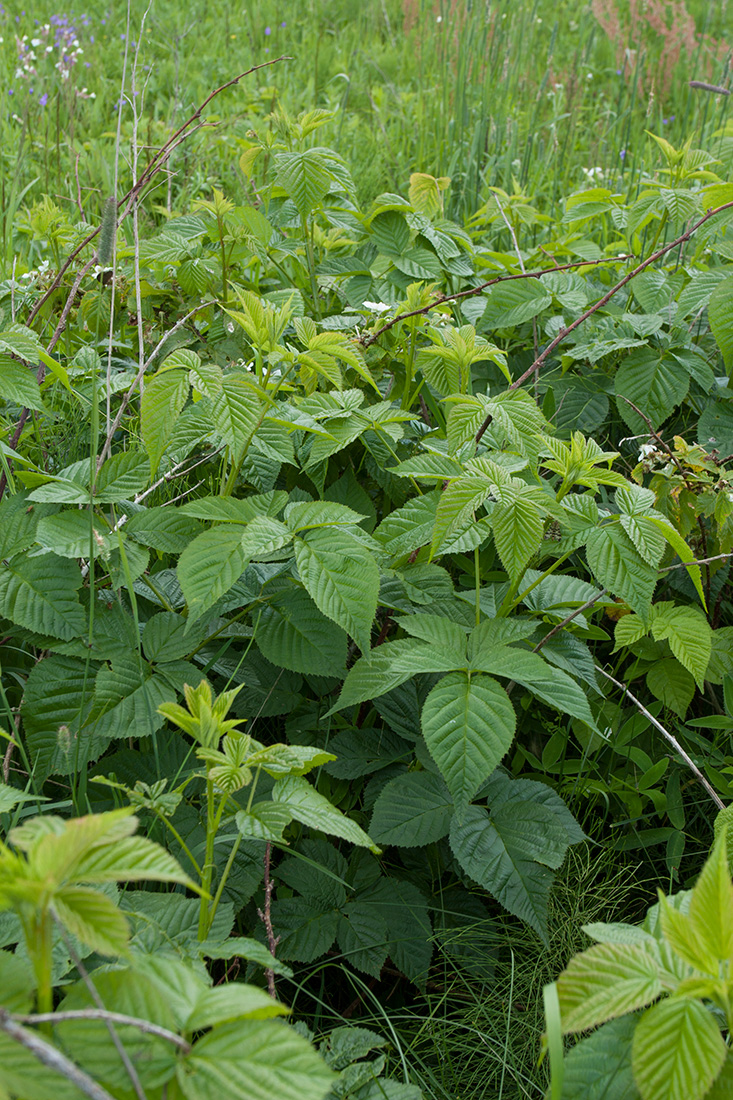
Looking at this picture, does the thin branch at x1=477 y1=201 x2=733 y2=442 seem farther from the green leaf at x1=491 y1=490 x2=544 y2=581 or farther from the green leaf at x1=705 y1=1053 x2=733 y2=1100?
the green leaf at x1=705 y1=1053 x2=733 y2=1100

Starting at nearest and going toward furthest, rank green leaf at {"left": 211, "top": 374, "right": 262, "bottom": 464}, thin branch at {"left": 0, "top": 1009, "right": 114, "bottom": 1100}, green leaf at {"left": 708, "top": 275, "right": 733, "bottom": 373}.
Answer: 1. thin branch at {"left": 0, "top": 1009, "right": 114, "bottom": 1100}
2. green leaf at {"left": 211, "top": 374, "right": 262, "bottom": 464}
3. green leaf at {"left": 708, "top": 275, "right": 733, "bottom": 373}

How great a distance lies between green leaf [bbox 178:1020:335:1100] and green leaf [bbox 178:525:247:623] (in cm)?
52

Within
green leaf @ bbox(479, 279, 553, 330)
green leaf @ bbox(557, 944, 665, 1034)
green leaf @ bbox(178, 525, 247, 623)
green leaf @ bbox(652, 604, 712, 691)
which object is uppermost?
green leaf @ bbox(479, 279, 553, 330)

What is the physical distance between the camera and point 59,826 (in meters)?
0.63

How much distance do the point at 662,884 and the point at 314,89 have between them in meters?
4.04

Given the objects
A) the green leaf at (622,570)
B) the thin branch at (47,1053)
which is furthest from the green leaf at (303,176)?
the thin branch at (47,1053)

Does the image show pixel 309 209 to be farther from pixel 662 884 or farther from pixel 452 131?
pixel 452 131

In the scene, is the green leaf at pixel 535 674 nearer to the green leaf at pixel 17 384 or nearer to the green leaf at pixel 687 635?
the green leaf at pixel 687 635

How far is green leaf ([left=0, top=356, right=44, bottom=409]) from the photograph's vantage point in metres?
1.29

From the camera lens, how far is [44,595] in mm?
1230

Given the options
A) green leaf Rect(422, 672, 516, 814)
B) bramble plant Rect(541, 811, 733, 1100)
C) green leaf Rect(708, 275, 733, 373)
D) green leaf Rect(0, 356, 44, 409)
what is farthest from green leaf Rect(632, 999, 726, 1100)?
green leaf Rect(708, 275, 733, 373)

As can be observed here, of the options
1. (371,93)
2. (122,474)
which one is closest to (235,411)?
(122,474)

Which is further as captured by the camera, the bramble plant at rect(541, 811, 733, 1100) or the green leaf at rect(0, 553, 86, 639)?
the green leaf at rect(0, 553, 86, 639)

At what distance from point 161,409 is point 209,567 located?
0.25 m
